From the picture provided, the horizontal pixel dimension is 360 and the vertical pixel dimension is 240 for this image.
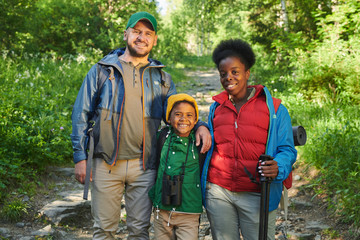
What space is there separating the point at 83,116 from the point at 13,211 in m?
2.40

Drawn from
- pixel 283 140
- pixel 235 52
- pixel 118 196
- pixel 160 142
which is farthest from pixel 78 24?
pixel 283 140

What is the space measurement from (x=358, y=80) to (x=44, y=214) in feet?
22.0

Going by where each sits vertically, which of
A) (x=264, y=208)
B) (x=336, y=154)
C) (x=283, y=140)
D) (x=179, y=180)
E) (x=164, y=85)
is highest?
(x=164, y=85)

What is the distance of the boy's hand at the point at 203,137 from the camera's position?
286 cm

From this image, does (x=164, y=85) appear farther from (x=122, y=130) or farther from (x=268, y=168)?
(x=268, y=168)

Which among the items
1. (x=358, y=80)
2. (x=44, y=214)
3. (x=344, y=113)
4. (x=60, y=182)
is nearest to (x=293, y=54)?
(x=358, y=80)

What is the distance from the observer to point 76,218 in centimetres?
488

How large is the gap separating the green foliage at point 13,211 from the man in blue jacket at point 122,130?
6.64ft

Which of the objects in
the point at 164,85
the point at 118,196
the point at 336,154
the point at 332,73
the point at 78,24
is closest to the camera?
the point at 118,196

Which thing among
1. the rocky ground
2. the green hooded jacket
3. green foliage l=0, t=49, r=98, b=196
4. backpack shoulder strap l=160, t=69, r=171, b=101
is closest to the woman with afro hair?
the green hooded jacket

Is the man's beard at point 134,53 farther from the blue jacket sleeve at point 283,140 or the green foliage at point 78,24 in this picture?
the green foliage at point 78,24

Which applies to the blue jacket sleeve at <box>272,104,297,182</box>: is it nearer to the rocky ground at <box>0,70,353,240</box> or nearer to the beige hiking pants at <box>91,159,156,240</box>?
the beige hiking pants at <box>91,159,156,240</box>

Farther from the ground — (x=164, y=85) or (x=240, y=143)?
(x=164, y=85)

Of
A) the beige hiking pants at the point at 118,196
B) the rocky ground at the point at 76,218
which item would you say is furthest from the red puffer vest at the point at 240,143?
the rocky ground at the point at 76,218
